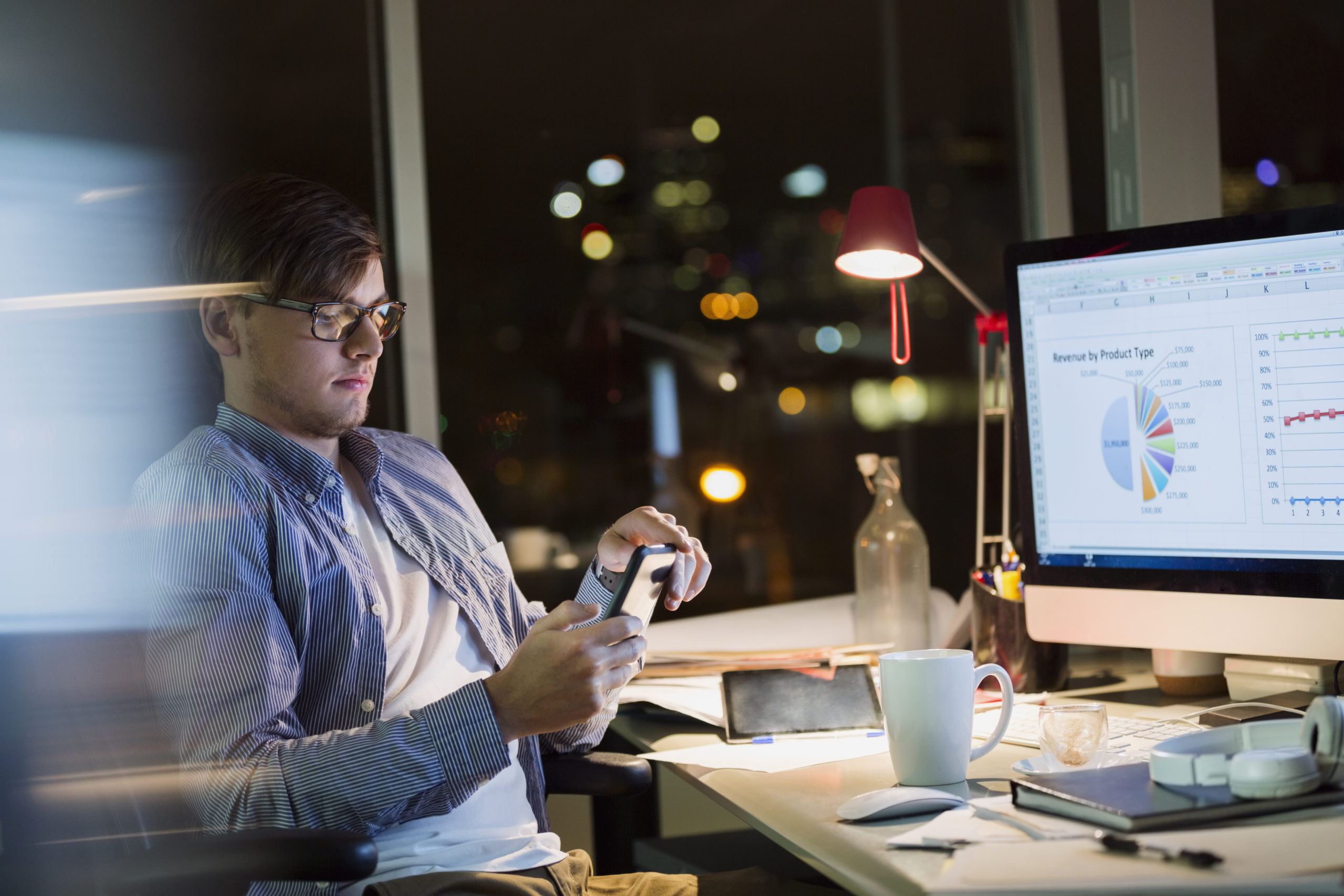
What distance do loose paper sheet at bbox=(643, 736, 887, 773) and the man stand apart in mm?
124

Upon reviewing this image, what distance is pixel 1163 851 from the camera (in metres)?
0.72

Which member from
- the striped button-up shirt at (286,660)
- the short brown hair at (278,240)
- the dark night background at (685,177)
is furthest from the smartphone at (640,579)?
the dark night background at (685,177)

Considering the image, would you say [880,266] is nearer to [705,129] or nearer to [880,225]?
[880,225]

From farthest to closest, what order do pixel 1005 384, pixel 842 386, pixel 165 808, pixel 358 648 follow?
pixel 842 386 → pixel 1005 384 → pixel 358 648 → pixel 165 808

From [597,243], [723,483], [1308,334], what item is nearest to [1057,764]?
[1308,334]

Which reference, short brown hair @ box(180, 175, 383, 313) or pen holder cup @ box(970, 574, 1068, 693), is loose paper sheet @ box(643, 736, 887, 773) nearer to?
pen holder cup @ box(970, 574, 1068, 693)

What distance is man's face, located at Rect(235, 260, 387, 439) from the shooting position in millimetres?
1233

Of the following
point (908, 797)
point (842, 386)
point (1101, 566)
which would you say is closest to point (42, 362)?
point (908, 797)

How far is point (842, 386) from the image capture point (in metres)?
2.17

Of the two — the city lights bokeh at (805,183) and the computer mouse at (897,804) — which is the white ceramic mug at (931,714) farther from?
the city lights bokeh at (805,183)

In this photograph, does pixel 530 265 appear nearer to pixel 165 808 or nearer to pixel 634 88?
pixel 634 88

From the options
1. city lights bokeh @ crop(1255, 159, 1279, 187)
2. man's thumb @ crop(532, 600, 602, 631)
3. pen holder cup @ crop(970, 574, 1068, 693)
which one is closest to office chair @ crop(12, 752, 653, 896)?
man's thumb @ crop(532, 600, 602, 631)

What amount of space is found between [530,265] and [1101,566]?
42.9 inches

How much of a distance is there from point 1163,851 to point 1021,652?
0.69 metres
